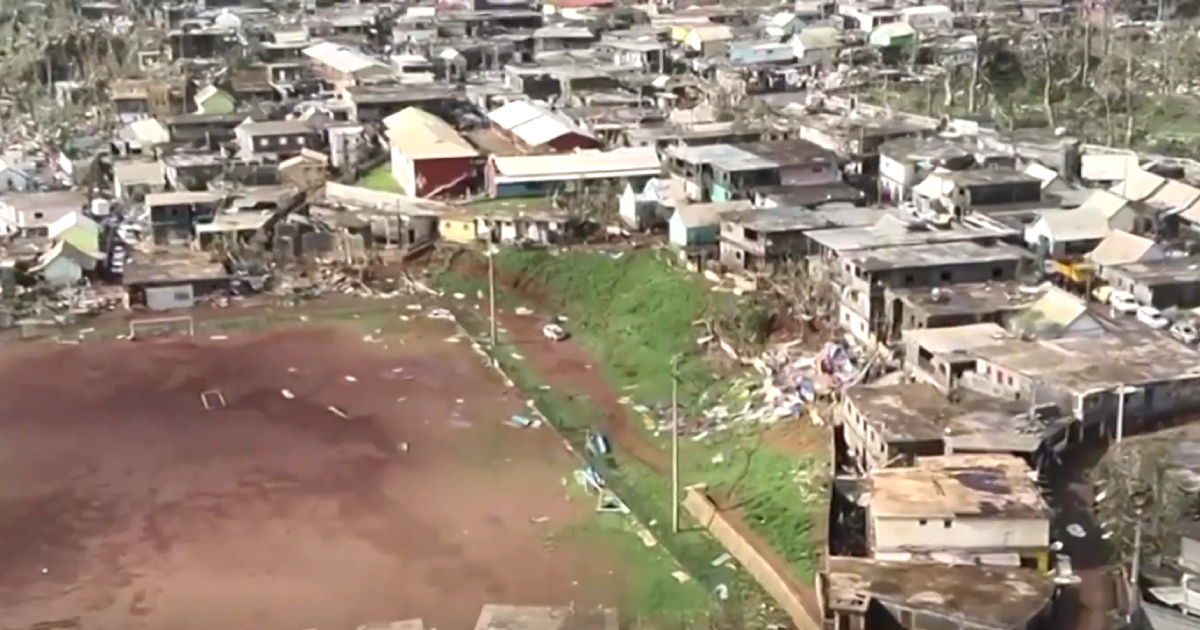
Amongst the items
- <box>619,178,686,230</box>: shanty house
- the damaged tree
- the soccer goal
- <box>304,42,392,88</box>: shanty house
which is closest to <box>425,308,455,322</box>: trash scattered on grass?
the soccer goal

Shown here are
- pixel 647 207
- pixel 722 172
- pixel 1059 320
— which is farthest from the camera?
pixel 647 207

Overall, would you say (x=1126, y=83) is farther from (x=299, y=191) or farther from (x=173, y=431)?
(x=173, y=431)

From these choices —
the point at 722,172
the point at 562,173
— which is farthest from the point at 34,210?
the point at 722,172

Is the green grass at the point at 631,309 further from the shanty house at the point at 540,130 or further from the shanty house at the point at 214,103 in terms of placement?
the shanty house at the point at 214,103

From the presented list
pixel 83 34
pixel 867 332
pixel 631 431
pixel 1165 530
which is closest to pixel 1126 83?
pixel 867 332

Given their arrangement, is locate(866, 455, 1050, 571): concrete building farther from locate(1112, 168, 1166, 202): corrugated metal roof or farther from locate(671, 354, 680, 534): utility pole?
locate(1112, 168, 1166, 202): corrugated metal roof

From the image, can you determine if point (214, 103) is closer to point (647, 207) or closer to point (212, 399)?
point (647, 207)
